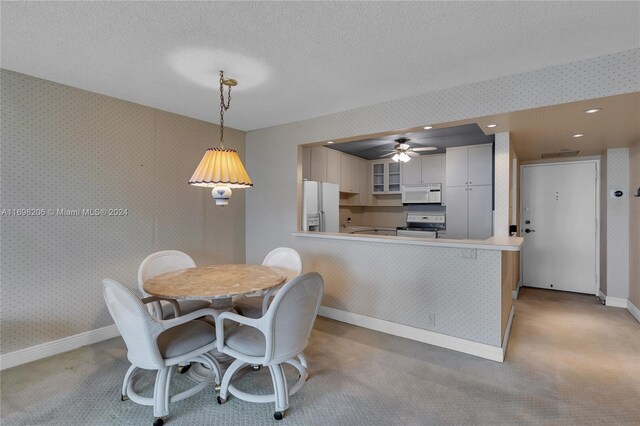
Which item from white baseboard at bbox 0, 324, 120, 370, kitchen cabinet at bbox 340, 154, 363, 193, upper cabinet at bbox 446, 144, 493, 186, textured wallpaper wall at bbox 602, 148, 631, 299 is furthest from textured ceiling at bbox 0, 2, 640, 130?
textured wallpaper wall at bbox 602, 148, 631, 299

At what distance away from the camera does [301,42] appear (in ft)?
6.54

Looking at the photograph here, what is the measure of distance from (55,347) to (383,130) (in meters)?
3.60

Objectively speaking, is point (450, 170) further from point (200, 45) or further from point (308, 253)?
point (200, 45)

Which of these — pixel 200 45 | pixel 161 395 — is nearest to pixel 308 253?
pixel 161 395

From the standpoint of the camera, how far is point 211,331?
2.13 m

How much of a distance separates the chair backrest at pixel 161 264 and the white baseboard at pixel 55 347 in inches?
30.4

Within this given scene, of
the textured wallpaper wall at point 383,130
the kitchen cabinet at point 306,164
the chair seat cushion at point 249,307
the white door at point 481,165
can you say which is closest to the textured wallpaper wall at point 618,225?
the white door at point 481,165

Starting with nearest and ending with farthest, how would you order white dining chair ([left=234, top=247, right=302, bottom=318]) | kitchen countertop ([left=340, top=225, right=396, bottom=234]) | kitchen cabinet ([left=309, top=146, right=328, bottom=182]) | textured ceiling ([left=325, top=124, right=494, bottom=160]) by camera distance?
white dining chair ([left=234, top=247, right=302, bottom=318]) < textured ceiling ([left=325, top=124, right=494, bottom=160]) < kitchen cabinet ([left=309, top=146, right=328, bottom=182]) < kitchen countertop ([left=340, top=225, right=396, bottom=234])

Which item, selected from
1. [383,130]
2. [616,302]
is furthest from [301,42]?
[616,302]

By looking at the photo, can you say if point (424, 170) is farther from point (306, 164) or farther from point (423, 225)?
point (306, 164)

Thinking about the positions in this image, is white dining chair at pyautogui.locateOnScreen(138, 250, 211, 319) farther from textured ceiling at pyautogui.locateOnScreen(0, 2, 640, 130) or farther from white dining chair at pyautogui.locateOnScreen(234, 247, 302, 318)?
textured ceiling at pyautogui.locateOnScreen(0, 2, 640, 130)

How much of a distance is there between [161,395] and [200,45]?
2.21 meters

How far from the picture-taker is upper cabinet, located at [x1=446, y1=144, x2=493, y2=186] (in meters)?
4.57

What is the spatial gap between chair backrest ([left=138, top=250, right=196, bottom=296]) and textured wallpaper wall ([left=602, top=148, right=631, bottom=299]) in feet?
17.0
